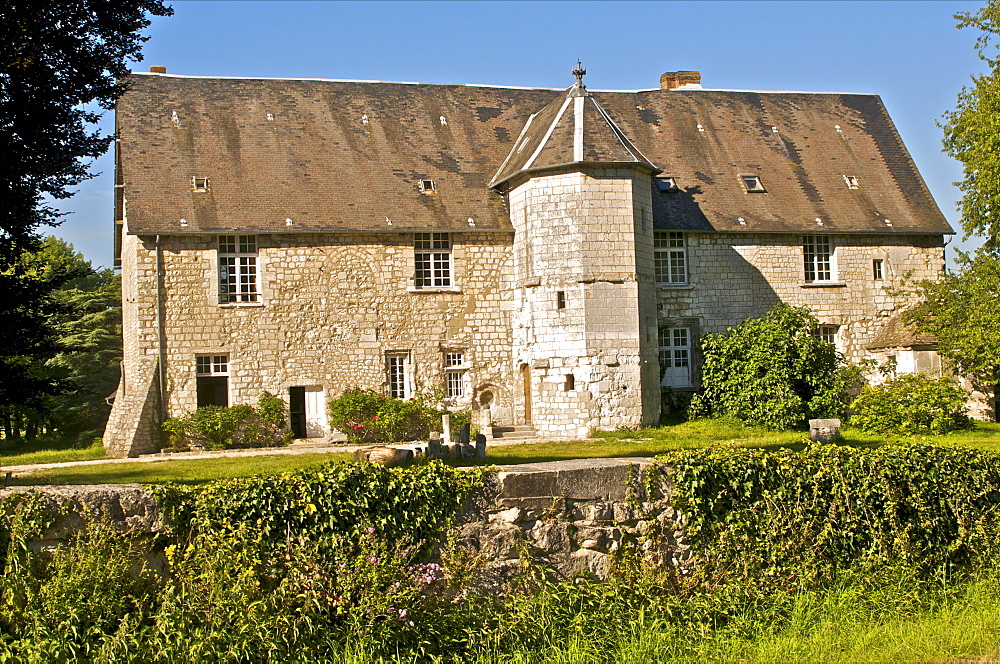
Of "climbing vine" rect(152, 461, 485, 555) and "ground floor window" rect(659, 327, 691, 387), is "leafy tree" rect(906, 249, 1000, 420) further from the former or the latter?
"climbing vine" rect(152, 461, 485, 555)

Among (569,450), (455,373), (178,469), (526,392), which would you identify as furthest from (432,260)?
(178,469)

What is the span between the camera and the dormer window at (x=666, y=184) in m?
24.4

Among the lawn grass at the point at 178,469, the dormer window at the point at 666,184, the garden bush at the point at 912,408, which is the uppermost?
the dormer window at the point at 666,184

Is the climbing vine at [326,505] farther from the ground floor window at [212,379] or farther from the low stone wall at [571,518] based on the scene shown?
the ground floor window at [212,379]

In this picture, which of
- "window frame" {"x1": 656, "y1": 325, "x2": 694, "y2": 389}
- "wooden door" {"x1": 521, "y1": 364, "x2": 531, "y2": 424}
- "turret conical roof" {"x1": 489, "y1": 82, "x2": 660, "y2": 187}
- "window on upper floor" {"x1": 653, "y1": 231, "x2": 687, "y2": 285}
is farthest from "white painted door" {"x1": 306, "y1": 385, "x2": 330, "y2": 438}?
"window on upper floor" {"x1": 653, "y1": 231, "x2": 687, "y2": 285}

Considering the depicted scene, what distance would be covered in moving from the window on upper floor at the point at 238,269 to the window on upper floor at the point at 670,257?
32.0 feet

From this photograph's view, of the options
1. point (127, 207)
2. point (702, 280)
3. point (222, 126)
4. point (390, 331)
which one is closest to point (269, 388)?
point (390, 331)

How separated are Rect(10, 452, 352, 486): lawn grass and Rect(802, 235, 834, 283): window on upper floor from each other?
44.7ft

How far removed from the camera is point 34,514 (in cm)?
599

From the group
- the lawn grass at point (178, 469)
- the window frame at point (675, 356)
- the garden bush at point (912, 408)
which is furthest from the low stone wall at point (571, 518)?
the window frame at point (675, 356)

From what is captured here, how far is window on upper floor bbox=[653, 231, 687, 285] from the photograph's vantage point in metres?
23.8

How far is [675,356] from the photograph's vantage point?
2364 cm

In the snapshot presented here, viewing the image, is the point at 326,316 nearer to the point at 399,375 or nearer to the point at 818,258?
the point at 399,375

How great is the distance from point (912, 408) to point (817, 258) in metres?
6.13
